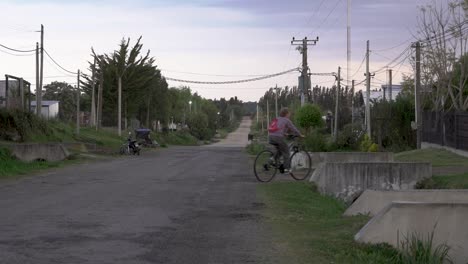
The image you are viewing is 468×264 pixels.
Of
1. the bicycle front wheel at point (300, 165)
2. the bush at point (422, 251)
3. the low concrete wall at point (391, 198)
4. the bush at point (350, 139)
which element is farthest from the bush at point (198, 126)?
the bush at point (422, 251)

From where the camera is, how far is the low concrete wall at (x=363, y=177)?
647 inches

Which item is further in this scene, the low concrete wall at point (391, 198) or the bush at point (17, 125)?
the bush at point (17, 125)

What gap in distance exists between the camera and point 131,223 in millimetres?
9648

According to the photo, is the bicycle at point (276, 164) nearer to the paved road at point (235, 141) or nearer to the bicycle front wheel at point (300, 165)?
the bicycle front wheel at point (300, 165)

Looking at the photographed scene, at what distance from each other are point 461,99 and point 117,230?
33238mm

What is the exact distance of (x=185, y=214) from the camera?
10695 mm

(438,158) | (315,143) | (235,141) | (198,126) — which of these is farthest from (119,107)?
(198,126)

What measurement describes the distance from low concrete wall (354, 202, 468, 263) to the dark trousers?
7775 mm

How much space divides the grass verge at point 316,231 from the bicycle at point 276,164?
2.47 m

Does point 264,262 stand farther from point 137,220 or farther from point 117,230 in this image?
point 137,220

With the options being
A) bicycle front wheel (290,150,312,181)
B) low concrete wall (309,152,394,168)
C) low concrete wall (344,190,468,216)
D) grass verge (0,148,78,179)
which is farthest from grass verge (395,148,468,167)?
grass verge (0,148,78,179)

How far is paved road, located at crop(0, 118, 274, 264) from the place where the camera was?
7.55m

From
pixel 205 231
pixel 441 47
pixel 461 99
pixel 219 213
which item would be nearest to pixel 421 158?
pixel 461 99

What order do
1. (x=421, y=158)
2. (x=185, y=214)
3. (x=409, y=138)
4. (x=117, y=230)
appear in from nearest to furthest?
(x=117, y=230) → (x=185, y=214) → (x=421, y=158) → (x=409, y=138)
